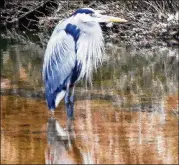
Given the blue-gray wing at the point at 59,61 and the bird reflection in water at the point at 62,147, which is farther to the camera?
the blue-gray wing at the point at 59,61

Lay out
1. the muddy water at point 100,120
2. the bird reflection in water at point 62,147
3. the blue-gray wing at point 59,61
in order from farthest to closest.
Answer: the blue-gray wing at point 59,61 < the muddy water at point 100,120 < the bird reflection in water at point 62,147

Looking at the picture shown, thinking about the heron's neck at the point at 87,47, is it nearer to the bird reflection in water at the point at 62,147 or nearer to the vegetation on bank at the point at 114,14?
the bird reflection in water at the point at 62,147

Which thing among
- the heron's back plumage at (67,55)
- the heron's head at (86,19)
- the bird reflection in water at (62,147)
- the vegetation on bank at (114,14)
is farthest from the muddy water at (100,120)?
the vegetation on bank at (114,14)

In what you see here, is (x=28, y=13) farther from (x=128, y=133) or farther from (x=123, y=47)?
(x=128, y=133)

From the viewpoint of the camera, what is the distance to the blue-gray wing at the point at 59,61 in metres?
7.17

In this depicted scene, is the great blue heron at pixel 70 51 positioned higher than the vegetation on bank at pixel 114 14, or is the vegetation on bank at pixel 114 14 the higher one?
the great blue heron at pixel 70 51

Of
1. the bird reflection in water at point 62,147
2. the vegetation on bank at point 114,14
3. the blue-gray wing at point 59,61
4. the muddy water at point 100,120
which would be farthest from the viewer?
the vegetation on bank at point 114,14

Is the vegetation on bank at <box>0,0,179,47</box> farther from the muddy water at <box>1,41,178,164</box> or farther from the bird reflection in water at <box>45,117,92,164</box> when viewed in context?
the bird reflection in water at <box>45,117,92,164</box>

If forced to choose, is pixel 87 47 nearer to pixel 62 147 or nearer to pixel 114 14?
pixel 62 147

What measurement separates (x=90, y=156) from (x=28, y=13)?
49.5 feet

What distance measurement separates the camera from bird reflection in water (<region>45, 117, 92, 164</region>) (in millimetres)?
5605

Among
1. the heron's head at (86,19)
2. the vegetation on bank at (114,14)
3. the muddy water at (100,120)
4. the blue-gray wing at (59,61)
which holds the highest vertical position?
the heron's head at (86,19)

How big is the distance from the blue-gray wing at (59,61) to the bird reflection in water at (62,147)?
1.35 feet

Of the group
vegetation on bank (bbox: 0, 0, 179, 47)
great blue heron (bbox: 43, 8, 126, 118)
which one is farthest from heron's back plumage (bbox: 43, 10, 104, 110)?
vegetation on bank (bbox: 0, 0, 179, 47)
